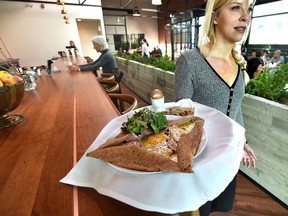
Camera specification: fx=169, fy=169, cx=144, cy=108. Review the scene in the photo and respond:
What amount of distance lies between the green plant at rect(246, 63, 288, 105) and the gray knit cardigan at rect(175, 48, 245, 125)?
80 centimetres

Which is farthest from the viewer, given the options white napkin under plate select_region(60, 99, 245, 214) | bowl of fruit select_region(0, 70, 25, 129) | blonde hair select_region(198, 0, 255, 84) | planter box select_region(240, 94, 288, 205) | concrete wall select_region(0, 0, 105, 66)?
concrete wall select_region(0, 0, 105, 66)

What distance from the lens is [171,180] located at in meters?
0.45

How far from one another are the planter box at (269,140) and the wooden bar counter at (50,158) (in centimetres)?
141

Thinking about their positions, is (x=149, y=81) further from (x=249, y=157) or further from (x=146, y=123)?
(x=146, y=123)

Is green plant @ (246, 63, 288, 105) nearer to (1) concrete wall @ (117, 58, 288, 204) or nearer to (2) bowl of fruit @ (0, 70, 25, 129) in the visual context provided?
(1) concrete wall @ (117, 58, 288, 204)

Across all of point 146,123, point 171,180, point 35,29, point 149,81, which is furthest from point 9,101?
point 35,29

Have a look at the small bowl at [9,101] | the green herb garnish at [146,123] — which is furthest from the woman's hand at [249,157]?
the small bowl at [9,101]

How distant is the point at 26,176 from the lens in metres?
0.60

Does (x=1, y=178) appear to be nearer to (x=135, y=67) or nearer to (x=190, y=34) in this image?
(x=135, y=67)

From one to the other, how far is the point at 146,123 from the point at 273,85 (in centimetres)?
164

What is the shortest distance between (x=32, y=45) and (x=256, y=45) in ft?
36.9

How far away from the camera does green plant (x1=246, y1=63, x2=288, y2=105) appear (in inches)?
61.8

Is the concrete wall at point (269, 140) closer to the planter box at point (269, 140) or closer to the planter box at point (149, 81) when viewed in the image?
the planter box at point (269, 140)

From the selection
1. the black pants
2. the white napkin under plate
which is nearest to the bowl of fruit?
the white napkin under plate
